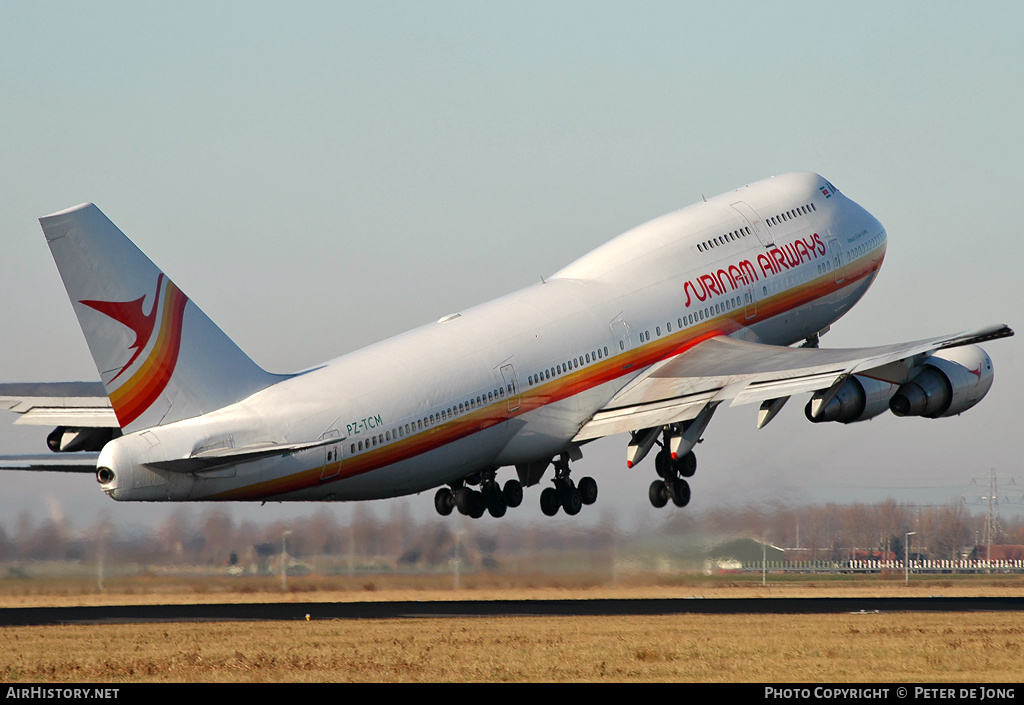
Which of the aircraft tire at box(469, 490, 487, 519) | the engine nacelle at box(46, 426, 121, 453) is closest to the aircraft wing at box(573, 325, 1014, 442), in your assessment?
the aircraft tire at box(469, 490, 487, 519)

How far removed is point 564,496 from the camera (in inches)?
1641

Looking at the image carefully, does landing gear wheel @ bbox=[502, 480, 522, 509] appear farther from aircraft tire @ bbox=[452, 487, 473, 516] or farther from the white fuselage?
the white fuselage

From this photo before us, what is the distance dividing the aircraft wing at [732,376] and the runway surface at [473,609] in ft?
22.8

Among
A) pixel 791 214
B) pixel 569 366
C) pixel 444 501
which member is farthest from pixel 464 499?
pixel 791 214

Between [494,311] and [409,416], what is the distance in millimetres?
5036

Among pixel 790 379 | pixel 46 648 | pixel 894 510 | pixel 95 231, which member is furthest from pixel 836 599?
pixel 95 231

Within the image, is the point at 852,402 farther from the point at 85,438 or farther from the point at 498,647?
the point at 85,438

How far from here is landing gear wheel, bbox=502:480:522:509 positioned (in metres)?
41.0

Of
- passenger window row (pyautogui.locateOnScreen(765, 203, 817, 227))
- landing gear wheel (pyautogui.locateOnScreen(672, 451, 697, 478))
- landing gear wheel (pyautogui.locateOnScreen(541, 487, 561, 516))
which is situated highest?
passenger window row (pyautogui.locateOnScreen(765, 203, 817, 227))

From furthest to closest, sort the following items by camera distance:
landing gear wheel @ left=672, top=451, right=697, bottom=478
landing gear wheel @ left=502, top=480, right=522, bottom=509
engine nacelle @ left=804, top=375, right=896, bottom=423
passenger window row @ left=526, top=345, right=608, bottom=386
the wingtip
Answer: landing gear wheel @ left=502, top=480, right=522, bottom=509, landing gear wheel @ left=672, top=451, right=697, bottom=478, passenger window row @ left=526, top=345, right=608, bottom=386, engine nacelle @ left=804, top=375, right=896, bottom=423, the wingtip

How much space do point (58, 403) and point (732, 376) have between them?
1666cm

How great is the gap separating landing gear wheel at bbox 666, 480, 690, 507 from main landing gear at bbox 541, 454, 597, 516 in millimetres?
2528

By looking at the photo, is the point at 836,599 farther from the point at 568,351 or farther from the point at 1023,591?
the point at 568,351
